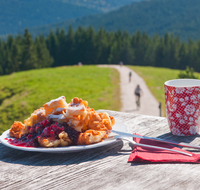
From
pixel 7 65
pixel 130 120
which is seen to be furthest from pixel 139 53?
pixel 130 120

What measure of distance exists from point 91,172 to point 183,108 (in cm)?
107

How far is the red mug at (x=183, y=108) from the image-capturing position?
7.53ft

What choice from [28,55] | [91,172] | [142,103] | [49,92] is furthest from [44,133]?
[28,55]

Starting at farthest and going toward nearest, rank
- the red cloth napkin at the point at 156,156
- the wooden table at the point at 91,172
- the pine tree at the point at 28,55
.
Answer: the pine tree at the point at 28,55 < the red cloth napkin at the point at 156,156 < the wooden table at the point at 91,172

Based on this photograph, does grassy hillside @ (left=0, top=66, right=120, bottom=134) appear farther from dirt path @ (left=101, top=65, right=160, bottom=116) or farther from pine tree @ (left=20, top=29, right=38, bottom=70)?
pine tree @ (left=20, top=29, right=38, bottom=70)

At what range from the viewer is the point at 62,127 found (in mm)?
2016

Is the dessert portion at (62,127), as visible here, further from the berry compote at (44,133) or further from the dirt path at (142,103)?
the dirt path at (142,103)

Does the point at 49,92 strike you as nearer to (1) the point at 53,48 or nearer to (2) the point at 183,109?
(2) the point at 183,109

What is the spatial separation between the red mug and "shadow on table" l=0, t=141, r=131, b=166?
0.61 metres

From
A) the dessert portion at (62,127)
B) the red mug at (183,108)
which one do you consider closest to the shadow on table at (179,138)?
the red mug at (183,108)

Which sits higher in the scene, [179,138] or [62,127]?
[62,127]

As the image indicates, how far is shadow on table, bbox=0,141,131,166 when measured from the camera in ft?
6.18

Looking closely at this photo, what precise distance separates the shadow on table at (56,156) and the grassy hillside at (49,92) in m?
18.6

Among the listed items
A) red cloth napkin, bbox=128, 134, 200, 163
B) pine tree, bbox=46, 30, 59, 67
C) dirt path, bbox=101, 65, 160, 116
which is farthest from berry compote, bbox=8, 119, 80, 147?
pine tree, bbox=46, 30, 59, 67
